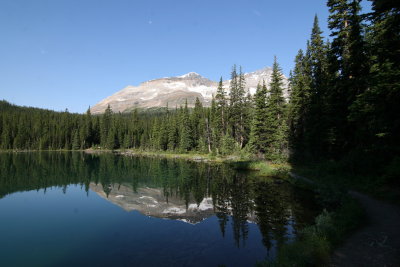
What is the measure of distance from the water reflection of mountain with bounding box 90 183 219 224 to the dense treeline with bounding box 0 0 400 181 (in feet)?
48.7

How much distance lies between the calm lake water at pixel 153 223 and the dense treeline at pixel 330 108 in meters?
8.08

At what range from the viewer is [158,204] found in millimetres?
23359

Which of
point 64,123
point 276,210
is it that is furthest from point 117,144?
point 276,210

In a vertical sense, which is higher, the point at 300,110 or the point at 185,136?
the point at 300,110

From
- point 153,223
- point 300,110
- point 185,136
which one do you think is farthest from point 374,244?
point 185,136

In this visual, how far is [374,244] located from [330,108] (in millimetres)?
22202

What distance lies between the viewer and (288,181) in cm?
2948

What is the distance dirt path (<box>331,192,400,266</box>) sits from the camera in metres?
8.32

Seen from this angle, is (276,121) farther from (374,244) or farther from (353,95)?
(374,244)

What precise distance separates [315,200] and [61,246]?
20.2 metres

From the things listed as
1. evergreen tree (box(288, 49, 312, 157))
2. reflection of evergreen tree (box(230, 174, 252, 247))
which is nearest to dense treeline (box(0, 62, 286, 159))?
evergreen tree (box(288, 49, 312, 157))

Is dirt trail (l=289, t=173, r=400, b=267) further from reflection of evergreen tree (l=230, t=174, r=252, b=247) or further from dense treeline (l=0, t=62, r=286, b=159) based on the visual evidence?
dense treeline (l=0, t=62, r=286, b=159)

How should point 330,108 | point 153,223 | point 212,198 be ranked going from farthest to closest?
point 330,108
point 212,198
point 153,223

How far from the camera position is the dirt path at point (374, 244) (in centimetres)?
832
